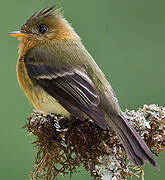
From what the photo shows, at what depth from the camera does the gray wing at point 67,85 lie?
3.94m

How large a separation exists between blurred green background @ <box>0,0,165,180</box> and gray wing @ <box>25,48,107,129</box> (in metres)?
1.44

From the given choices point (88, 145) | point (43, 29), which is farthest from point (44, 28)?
point (88, 145)

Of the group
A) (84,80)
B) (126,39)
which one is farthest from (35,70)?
(126,39)

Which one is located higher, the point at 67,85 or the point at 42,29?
the point at 42,29

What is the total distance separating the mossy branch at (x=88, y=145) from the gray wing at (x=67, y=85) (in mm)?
120

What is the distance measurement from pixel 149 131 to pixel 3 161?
248 cm

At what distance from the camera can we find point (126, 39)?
20.6 ft

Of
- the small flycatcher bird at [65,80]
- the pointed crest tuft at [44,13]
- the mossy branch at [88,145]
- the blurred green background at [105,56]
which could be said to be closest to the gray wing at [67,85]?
the small flycatcher bird at [65,80]

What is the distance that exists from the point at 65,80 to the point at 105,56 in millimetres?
1857

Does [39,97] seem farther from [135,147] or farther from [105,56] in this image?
[105,56]

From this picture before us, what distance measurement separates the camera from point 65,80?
4.22 m

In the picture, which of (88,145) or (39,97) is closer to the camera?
(88,145)

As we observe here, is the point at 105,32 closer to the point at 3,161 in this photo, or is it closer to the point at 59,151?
the point at 3,161

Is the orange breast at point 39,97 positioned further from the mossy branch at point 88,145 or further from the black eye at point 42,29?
the black eye at point 42,29
